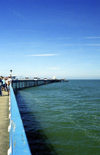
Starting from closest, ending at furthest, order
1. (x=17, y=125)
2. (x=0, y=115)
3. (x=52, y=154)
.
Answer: (x=17, y=125)
(x=52, y=154)
(x=0, y=115)

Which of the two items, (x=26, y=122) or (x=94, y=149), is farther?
(x=26, y=122)

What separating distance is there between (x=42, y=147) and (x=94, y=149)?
2.05 m

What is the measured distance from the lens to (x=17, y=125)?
4.09m

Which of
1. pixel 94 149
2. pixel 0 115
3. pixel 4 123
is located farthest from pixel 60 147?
pixel 0 115

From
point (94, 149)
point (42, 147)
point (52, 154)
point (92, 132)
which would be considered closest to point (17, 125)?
point (52, 154)

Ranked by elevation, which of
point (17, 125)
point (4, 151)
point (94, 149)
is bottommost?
point (94, 149)

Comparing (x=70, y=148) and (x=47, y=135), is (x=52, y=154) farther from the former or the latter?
(x=47, y=135)

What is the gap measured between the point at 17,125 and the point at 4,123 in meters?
3.13

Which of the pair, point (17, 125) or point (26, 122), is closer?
point (17, 125)

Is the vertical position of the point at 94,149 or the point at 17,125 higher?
the point at 17,125

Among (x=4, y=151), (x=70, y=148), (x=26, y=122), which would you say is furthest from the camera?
(x=26, y=122)

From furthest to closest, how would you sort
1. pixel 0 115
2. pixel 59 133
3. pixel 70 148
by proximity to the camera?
pixel 59 133
pixel 0 115
pixel 70 148

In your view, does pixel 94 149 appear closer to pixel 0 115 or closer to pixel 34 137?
pixel 34 137

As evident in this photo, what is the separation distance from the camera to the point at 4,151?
4.48 meters
